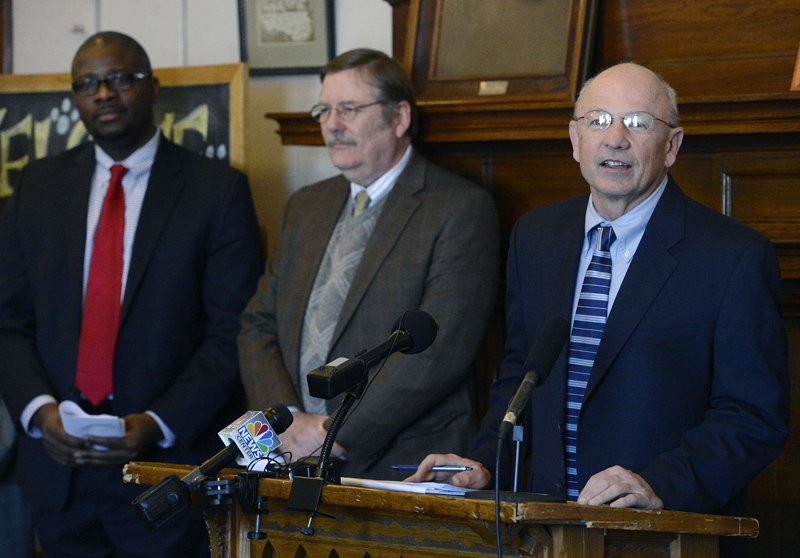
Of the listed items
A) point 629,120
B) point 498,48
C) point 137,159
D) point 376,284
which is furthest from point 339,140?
point 629,120

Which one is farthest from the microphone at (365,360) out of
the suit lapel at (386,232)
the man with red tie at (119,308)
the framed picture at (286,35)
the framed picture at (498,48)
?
the framed picture at (286,35)

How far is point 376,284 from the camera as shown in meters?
2.72

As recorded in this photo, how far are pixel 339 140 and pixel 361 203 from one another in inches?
8.3

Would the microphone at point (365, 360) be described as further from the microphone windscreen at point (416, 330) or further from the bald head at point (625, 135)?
the bald head at point (625, 135)

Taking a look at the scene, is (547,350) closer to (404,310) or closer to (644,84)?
(644,84)

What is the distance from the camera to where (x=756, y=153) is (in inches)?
109

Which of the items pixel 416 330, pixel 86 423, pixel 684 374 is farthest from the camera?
pixel 86 423

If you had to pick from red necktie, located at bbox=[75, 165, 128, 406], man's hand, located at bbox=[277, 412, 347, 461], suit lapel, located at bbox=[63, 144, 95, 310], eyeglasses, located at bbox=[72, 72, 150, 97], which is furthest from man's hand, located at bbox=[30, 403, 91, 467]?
eyeglasses, located at bbox=[72, 72, 150, 97]

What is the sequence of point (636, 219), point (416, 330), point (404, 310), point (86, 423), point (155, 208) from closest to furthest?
point (416, 330), point (636, 219), point (404, 310), point (86, 423), point (155, 208)

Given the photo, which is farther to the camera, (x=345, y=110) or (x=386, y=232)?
(x=345, y=110)

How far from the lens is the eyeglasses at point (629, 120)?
6.60ft

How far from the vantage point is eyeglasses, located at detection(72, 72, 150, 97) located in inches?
126

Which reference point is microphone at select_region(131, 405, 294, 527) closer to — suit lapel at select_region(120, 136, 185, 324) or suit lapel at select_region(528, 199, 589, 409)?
suit lapel at select_region(528, 199, 589, 409)

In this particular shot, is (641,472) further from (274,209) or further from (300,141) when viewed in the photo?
Answer: (274,209)
